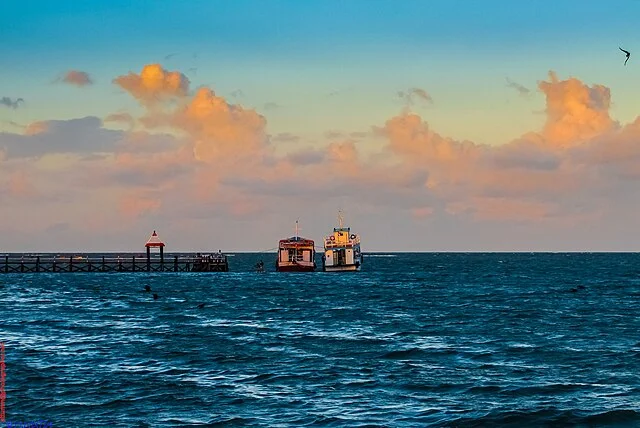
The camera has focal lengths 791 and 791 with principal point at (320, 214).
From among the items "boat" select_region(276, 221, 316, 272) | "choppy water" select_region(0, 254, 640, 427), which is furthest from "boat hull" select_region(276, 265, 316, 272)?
"choppy water" select_region(0, 254, 640, 427)

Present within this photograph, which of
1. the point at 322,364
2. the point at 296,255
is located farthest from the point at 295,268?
the point at 322,364

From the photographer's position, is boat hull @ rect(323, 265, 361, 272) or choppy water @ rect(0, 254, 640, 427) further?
boat hull @ rect(323, 265, 361, 272)

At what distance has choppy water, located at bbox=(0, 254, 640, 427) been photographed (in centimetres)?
2486

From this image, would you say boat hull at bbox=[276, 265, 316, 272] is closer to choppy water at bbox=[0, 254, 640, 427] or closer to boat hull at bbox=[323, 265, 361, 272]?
boat hull at bbox=[323, 265, 361, 272]

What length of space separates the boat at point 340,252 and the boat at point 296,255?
7.64 ft

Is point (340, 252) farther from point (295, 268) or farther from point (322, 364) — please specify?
point (322, 364)

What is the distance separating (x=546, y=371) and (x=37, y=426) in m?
19.5

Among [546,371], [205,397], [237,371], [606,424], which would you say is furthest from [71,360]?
[606,424]

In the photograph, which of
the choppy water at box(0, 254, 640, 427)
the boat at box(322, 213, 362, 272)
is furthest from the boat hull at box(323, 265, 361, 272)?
the choppy water at box(0, 254, 640, 427)

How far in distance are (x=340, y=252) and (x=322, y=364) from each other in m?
89.6

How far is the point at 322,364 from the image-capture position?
3344 centimetres

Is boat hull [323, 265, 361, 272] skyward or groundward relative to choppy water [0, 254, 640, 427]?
skyward

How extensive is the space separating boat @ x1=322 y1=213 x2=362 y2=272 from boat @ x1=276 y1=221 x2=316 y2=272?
233cm

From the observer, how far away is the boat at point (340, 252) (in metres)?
118
